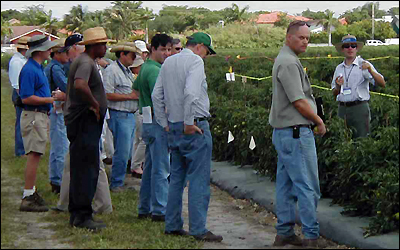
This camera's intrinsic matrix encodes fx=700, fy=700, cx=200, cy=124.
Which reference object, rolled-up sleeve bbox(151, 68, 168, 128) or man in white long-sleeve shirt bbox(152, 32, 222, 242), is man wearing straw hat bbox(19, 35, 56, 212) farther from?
man in white long-sleeve shirt bbox(152, 32, 222, 242)

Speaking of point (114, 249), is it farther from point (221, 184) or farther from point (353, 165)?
point (221, 184)

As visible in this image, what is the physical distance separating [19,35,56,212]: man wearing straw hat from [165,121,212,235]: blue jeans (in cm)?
187

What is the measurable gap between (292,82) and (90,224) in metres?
2.30

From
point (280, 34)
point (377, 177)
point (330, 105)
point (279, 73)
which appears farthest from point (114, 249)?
point (280, 34)

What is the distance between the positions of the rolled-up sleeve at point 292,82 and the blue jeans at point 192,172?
82cm

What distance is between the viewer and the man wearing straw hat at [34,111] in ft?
24.5

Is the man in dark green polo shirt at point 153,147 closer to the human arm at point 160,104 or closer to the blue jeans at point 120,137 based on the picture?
the human arm at point 160,104

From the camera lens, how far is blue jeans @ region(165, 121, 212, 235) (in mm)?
6082

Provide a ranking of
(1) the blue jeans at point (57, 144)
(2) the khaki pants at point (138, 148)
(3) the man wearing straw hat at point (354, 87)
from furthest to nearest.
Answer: (2) the khaki pants at point (138, 148) < (3) the man wearing straw hat at point (354, 87) < (1) the blue jeans at point (57, 144)

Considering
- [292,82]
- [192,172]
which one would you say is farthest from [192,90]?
[292,82]

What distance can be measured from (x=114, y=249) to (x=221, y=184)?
3.45 metres

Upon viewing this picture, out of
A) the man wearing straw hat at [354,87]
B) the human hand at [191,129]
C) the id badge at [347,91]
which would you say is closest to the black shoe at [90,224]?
the human hand at [191,129]

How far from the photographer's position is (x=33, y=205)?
24.5 feet

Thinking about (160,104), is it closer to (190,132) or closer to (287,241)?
(190,132)
